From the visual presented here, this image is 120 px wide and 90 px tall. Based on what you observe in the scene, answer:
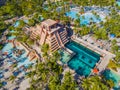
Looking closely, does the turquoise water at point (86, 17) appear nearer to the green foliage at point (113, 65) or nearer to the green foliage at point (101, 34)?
the green foliage at point (101, 34)

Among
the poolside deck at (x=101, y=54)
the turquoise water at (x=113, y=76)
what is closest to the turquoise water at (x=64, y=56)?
the poolside deck at (x=101, y=54)

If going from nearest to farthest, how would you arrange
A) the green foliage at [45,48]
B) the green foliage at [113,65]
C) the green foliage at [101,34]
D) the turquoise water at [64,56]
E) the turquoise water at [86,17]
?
the green foliage at [113,65], the turquoise water at [64,56], the green foliage at [45,48], the green foliage at [101,34], the turquoise water at [86,17]

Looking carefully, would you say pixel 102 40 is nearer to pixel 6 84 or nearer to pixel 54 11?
pixel 54 11

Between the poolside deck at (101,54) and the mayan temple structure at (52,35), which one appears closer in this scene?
the poolside deck at (101,54)

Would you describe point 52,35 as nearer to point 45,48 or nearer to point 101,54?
point 45,48

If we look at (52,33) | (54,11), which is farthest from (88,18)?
(52,33)

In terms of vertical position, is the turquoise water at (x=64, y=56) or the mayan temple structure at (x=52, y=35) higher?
the mayan temple structure at (x=52, y=35)
